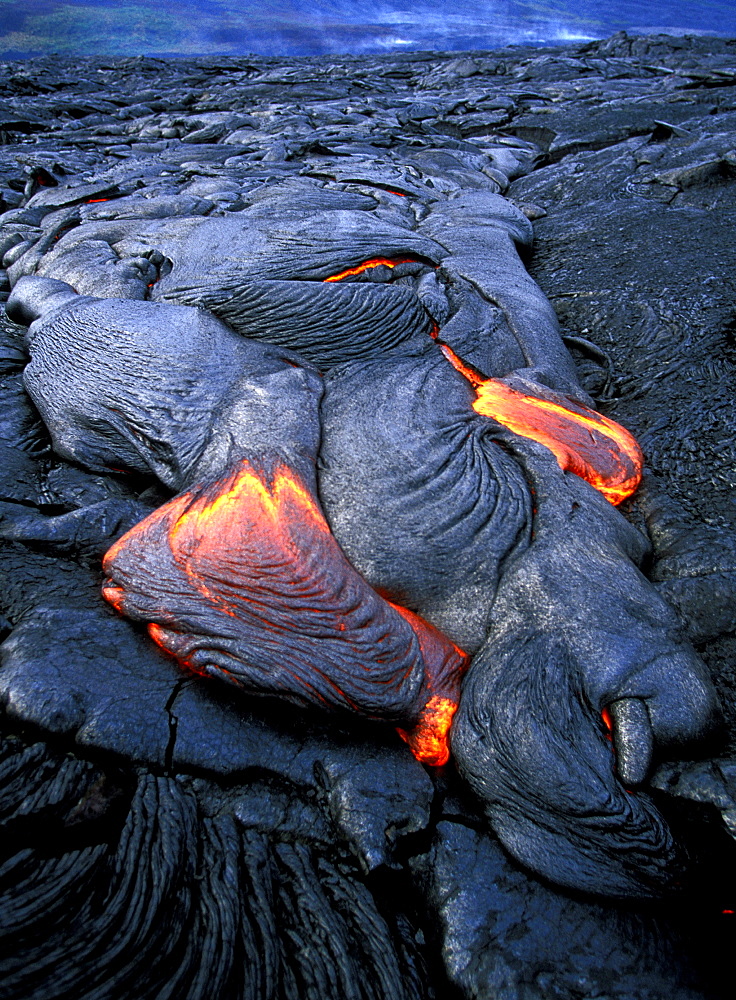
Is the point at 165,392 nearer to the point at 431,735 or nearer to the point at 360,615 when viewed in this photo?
the point at 360,615

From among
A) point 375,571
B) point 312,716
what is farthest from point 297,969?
point 375,571

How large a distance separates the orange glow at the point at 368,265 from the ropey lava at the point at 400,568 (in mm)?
1040

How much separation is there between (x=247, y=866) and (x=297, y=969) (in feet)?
1.12

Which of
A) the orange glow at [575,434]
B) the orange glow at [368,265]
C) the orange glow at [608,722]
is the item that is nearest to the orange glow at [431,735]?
the orange glow at [608,722]

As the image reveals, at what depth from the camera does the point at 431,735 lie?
2439 mm

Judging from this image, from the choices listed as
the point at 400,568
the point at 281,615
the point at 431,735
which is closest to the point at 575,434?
the point at 400,568

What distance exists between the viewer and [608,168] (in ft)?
24.3

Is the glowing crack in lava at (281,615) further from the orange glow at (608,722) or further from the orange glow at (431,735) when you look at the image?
the orange glow at (608,722)

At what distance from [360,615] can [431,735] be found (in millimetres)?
595

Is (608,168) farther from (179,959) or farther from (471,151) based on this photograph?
(179,959)

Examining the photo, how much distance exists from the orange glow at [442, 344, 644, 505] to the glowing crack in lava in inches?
58.1

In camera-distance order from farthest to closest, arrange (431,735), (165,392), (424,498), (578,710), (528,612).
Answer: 1. (165,392)
2. (424,498)
3. (528,612)
4. (431,735)
5. (578,710)

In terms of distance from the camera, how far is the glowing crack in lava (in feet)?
7.83

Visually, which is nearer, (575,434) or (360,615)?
(360,615)
